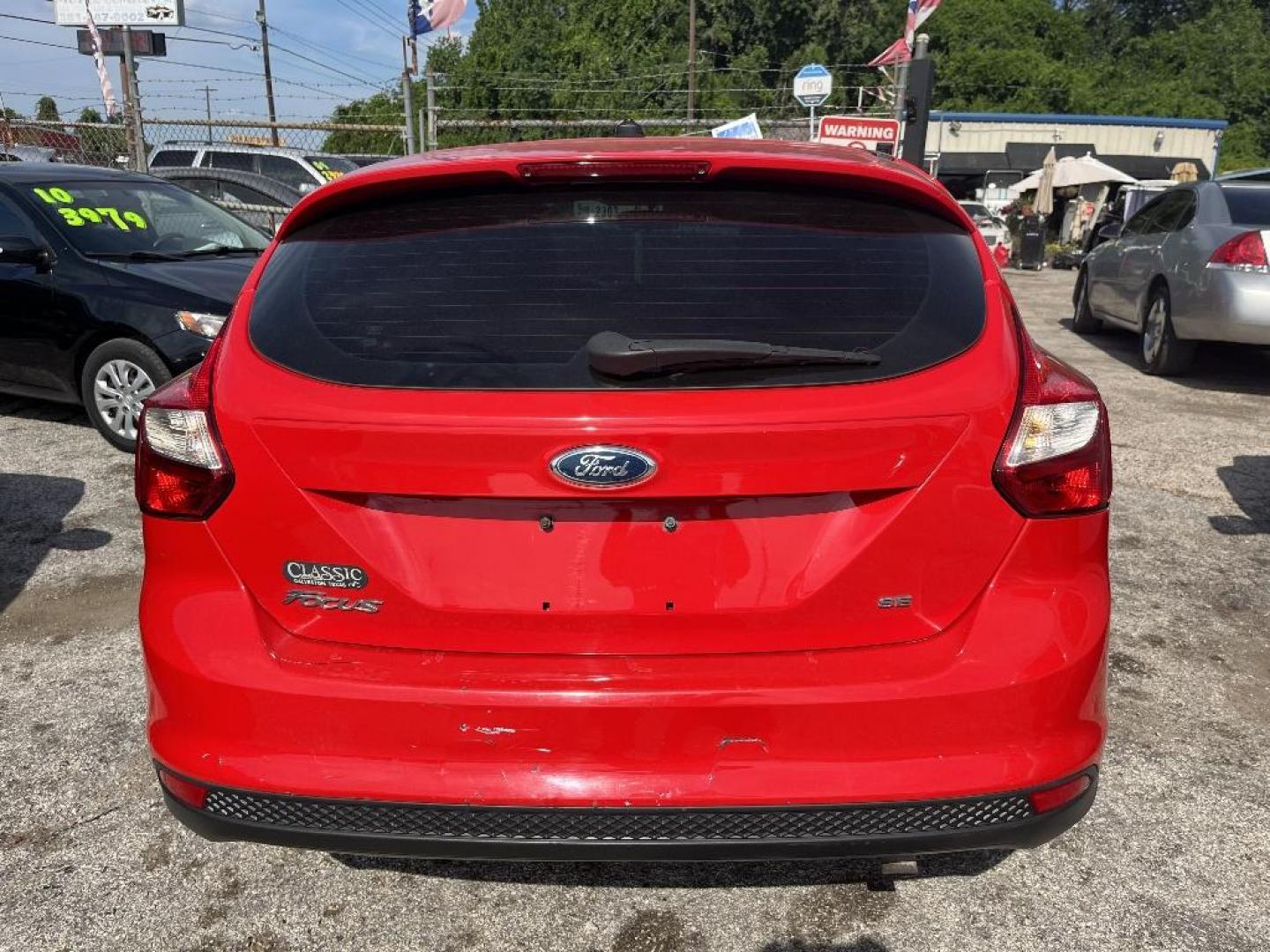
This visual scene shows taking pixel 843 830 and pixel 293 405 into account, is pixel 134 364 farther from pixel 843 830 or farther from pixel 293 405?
pixel 843 830

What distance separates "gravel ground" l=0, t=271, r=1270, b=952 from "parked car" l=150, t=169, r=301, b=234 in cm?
937

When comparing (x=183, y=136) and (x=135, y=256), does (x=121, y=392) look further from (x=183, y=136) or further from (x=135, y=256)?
(x=183, y=136)

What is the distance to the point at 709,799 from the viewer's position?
182 cm

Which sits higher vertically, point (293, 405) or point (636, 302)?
point (636, 302)

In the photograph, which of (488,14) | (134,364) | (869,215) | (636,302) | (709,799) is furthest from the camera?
(488,14)

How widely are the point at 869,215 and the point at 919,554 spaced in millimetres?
723

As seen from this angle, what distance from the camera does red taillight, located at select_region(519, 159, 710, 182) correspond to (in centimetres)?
205

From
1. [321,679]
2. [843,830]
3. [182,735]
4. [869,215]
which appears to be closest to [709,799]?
[843,830]

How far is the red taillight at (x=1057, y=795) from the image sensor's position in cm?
189

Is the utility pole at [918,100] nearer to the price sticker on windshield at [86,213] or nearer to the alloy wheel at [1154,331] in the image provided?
the alloy wheel at [1154,331]

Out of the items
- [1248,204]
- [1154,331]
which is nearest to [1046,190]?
[1154,331]

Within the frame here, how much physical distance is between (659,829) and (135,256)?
19.7 feet

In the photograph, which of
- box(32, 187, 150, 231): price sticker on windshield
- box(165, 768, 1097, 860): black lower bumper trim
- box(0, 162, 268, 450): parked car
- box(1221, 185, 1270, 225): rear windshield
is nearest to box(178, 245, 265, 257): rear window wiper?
box(0, 162, 268, 450): parked car

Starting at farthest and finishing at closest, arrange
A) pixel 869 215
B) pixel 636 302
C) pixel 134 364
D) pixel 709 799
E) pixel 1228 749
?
pixel 134 364 → pixel 1228 749 → pixel 869 215 → pixel 636 302 → pixel 709 799
